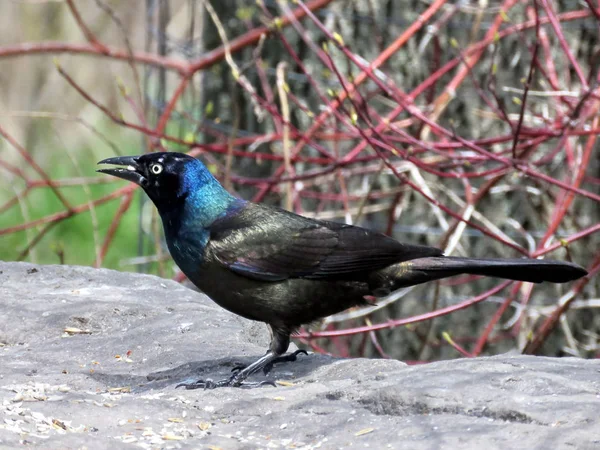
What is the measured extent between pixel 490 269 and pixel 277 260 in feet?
2.55

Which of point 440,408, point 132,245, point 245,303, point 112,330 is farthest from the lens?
point 132,245

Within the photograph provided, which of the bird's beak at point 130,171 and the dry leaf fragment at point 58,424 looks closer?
the dry leaf fragment at point 58,424

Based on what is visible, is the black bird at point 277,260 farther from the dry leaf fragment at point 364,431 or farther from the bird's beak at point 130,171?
the dry leaf fragment at point 364,431

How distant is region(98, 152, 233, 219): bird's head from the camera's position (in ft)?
13.4

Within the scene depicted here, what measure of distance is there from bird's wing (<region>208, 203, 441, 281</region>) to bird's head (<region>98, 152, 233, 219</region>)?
0.11 meters

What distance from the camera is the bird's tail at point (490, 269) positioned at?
12.7ft

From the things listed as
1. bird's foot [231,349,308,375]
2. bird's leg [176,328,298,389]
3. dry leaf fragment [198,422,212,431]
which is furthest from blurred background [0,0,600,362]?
dry leaf fragment [198,422,212,431]

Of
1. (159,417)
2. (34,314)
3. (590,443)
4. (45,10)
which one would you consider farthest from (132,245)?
(590,443)

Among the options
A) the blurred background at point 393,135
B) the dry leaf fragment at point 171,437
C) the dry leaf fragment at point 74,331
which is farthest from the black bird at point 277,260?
the blurred background at point 393,135

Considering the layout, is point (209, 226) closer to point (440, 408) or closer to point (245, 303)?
point (245, 303)

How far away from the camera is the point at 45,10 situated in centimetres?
1141

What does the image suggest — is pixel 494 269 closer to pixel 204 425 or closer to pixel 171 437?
pixel 204 425

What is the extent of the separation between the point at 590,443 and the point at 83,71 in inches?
388

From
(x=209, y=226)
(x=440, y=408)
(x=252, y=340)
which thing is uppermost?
(x=209, y=226)
